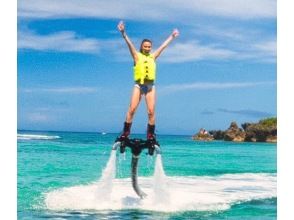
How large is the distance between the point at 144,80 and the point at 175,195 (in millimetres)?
1385

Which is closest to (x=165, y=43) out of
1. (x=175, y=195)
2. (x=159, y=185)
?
(x=159, y=185)

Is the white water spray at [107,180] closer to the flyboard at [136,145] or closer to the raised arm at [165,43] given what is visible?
the flyboard at [136,145]

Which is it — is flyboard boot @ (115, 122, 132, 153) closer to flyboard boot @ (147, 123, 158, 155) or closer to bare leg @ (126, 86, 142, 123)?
bare leg @ (126, 86, 142, 123)

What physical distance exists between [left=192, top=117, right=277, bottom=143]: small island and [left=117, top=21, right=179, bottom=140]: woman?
99 centimetres

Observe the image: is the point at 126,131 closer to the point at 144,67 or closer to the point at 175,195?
the point at 144,67

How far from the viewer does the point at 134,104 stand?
263 inches

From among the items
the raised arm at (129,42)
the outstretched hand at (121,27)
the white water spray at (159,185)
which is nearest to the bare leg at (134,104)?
the raised arm at (129,42)

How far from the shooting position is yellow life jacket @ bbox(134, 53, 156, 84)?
662 centimetres

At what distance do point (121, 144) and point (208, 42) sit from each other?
148 centimetres

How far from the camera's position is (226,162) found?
414 inches

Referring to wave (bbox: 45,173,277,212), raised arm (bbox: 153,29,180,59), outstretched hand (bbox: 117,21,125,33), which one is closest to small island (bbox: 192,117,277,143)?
wave (bbox: 45,173,277,212)

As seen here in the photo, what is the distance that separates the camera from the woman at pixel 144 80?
21.7 ft

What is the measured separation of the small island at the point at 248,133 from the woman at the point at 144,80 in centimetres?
99
